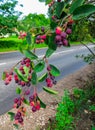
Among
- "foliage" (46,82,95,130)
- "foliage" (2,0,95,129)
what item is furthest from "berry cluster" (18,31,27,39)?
"foliage" (46,82,95,130)

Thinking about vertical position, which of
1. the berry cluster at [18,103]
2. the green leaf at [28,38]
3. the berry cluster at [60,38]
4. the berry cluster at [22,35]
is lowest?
the berry cluster at [18,103]

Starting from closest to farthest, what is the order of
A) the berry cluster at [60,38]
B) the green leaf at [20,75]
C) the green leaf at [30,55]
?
the berry cluster at [60,38], the green leaf at [30,55], the green leaf at [20,75]

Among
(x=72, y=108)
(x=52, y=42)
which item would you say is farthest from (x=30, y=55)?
(x=72, y=108)

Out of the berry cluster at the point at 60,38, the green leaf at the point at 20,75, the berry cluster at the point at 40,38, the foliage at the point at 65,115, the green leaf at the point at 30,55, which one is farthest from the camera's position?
the foliage at the point at 65,115

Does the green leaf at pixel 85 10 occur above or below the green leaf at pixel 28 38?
above

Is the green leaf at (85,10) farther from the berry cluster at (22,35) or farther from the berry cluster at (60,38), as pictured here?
the berry cluster at (22,35)

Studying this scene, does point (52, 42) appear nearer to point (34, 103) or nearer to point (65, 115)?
point (34, 103)

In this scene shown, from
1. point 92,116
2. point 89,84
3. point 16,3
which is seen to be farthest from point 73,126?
point 16,3

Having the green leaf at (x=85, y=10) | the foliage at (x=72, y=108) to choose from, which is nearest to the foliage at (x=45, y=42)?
the green leaf at (x=85, y=10)

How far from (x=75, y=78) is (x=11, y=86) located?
257cm

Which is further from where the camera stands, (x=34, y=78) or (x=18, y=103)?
(x=18, y=103)

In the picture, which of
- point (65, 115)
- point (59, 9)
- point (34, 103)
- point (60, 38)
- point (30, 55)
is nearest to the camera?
point (60, 38)

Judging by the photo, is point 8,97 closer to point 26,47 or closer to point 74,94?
point 74,94

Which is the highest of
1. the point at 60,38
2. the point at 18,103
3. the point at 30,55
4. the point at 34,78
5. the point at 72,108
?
the point at 60,38
